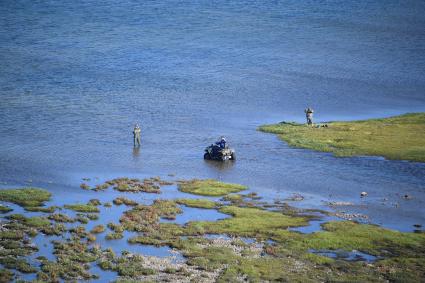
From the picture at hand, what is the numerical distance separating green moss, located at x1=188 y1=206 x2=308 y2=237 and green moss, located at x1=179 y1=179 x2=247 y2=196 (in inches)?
208

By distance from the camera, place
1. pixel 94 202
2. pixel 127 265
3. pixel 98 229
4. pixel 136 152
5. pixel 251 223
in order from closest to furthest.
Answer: pixel 127 265, pixel 98 229, pixel 251 223, pixel 94 202, pixel 136 152

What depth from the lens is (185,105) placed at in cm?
11025

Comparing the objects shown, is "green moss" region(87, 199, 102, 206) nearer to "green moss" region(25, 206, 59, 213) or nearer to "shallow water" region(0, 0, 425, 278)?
"shallow water" region(0, 0, 425, 278)

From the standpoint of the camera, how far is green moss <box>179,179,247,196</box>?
67.2 meters

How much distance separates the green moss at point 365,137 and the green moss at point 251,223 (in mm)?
23854

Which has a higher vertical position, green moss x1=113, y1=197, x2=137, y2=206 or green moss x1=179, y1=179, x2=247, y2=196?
green moss x1=179, y1=179, x2=247, y2=196

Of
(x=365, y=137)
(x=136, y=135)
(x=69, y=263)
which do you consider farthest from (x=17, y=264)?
(x=365, y=137)

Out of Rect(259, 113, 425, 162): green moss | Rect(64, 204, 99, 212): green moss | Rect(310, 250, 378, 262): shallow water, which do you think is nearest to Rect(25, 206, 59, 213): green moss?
Rect(64, 204, 99, 212): green moss

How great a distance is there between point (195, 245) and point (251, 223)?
6708mm

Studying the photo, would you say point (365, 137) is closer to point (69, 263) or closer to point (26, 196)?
point (26, 196)

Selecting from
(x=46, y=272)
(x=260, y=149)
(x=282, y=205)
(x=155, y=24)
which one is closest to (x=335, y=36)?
(x=155, y=24)

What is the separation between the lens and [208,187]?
68562 mm

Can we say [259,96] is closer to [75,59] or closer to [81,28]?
[75,59]

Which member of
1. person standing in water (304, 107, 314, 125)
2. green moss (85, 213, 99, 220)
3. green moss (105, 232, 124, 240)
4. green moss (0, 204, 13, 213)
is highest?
person standing in water (304, 107, 314, 125)
